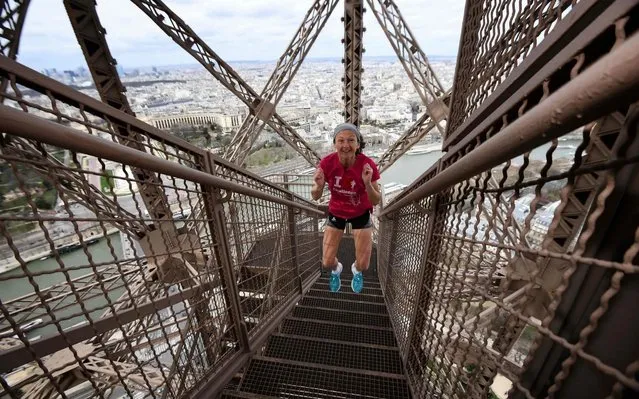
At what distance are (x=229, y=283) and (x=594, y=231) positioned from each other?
2.03 metres

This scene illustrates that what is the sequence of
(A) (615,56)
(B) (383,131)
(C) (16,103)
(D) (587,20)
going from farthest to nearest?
(B) (383,131) < (C) (16,103) < (D) (587,20) < (A) (615,56)

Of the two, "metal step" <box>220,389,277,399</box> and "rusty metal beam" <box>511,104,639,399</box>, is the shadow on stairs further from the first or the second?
"rusty metal beam" <box>511,104,639,399</box>

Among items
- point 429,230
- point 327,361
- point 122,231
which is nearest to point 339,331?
point 327,361

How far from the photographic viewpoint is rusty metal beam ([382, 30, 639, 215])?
469mm

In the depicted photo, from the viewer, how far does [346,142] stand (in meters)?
3.06

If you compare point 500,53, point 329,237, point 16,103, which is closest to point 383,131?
point 329,237

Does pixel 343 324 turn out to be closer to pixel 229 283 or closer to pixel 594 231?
pixel 229 283

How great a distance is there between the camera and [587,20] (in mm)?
826

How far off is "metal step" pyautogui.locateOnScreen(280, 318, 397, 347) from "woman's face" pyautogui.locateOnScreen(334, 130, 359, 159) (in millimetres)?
2098

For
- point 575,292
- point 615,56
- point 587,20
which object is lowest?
point 575,292

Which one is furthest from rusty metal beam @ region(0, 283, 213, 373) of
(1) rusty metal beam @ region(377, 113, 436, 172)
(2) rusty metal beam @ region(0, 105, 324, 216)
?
(1) rusty metal beam @ region(377, 113, 436, 172)

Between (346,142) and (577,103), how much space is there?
8.36 feet

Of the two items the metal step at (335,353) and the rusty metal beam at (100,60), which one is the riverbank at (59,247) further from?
the metal step at (335,353)

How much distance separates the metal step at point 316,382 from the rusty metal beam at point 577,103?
2294 millimetres
